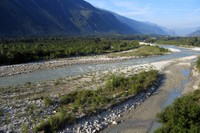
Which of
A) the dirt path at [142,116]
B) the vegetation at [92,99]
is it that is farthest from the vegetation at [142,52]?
the dirt path at [142,116]

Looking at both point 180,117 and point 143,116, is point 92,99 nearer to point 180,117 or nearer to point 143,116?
point 143,116

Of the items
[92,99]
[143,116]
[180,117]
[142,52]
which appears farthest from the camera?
[142,52]

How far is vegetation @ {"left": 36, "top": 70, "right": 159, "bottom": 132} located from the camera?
18188mm

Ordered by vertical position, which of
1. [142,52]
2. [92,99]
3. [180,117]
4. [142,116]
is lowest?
[142,52]

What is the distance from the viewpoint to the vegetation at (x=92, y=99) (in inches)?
716

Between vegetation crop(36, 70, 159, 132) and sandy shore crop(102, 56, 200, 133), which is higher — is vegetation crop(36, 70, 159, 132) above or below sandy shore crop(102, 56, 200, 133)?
above

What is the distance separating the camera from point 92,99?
23.5 metres

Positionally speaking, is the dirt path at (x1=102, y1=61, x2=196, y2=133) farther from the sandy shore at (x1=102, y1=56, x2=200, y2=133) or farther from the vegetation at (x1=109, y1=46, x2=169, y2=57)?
the vegetation at (x1=109, y1=46, x2=169, y2=57)

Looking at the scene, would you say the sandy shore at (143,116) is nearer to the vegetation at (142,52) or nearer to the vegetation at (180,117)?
the vegetation at (180,117)

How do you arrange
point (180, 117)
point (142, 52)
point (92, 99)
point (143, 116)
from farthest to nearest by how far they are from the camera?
point (142, 52) < point (92, 99) < point (143, 116) < point (180, 117)

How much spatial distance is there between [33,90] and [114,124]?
13248 millimetres

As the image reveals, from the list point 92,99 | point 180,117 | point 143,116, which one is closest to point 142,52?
point 92,99

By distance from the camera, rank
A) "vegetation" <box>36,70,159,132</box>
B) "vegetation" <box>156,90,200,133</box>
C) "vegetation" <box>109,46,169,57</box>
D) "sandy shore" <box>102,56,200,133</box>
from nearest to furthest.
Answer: "vegetation" <box>156,90,200,133</box> < "vegetation" <box>36,70,159,132</box> < "sandy shore" <box>102,56,200,133</box> < "vegetation" <box>109,46,169,57</box>

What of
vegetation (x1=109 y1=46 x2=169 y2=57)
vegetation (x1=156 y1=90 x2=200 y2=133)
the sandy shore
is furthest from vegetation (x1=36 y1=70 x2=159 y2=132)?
vegetation (x1=109 y1=46 x2=169 y2=57)
